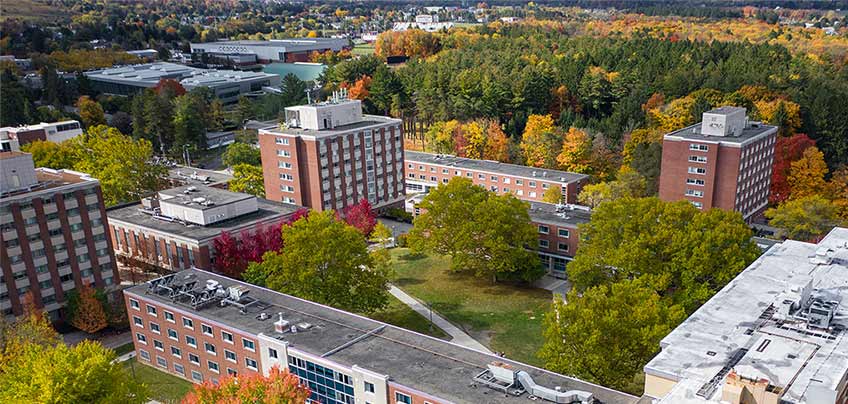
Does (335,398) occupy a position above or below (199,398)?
below

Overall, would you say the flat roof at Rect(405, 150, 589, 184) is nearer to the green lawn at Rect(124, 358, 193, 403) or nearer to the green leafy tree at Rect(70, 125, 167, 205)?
the green leafy tree at Rect(70, 125, 167, 205)

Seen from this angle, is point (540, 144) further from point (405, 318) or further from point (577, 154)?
point (405, 318)

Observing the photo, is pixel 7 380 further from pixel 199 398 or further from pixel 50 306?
pixel 50 306

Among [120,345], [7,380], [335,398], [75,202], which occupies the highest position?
[75,202]

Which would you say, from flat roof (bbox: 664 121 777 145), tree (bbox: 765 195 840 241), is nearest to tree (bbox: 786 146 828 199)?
flat roof (bbox: 664 121 777 145)

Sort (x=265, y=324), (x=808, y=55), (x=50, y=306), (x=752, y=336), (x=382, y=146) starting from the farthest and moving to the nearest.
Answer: (x=808, y=55) → (x=382, y=146) → (x=50, y=306) → (x=265, y=324) → (x=752, y=336)

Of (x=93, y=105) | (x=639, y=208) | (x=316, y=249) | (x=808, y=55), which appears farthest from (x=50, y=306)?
(x=808, y=55)

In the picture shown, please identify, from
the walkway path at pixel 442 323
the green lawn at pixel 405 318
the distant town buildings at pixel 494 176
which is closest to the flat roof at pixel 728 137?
the distant town buildings at pixel 494 176
